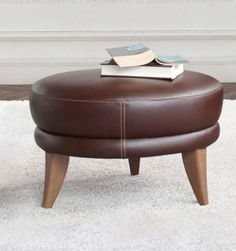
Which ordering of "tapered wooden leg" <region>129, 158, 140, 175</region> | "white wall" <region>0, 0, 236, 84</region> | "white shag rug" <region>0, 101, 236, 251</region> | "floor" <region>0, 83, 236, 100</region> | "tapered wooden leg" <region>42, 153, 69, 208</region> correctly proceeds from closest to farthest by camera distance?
"white shag rug" <region>0, 101, 236, 251</region>, "tapered wooden leg" <region>42, 153, 69, 208</region>, "tapered wooden leg" <region>129, 158, 140, 175</region>, "floor" <region>0, 83, 236, 100</region>, "white wall" <region>0, 0, 236, 84</region>

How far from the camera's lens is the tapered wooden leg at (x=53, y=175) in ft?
5.77

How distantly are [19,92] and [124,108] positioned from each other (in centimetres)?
253

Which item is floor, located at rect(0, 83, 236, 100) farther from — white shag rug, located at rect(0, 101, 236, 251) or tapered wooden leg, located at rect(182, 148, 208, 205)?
tapered wooden leg, located at rect(182, 148, 208, 205)

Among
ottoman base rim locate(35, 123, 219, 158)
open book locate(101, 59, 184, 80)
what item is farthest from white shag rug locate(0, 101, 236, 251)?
open book locate(101, 59, 184, 80)

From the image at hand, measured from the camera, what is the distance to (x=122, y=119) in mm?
1599

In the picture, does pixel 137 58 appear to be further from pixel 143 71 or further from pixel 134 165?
pixel 134 165

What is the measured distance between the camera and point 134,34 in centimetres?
427

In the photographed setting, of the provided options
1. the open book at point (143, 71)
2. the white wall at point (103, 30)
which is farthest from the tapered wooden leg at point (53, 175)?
the white wall at point (103, 30)

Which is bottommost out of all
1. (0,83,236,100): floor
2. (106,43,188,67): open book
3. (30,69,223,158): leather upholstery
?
(0,83,236,100): floor

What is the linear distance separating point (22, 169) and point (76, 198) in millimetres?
409

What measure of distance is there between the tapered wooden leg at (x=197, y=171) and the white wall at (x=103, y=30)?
2.63m

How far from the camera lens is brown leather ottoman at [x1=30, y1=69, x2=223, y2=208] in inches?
63.2

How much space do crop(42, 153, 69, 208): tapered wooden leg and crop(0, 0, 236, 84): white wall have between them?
264 cm

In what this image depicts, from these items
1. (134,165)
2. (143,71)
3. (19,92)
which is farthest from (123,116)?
(19,92)
